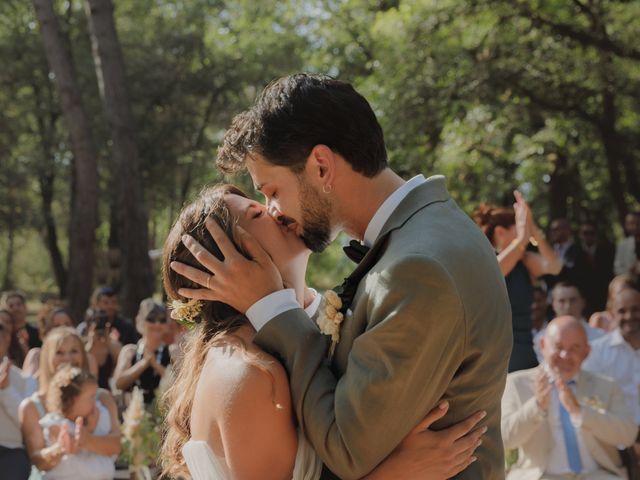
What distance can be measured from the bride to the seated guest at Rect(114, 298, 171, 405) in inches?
184

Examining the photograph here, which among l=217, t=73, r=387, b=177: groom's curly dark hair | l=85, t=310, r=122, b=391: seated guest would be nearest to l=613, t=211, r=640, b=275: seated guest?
l=85, t=310, r=122, b=391: seated guest

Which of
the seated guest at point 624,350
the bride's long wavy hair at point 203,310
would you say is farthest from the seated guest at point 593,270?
the bride's long wavy hair at point 203,310

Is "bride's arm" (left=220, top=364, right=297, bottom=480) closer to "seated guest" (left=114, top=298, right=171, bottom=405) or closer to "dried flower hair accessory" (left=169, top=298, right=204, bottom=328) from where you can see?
"dried flower hair accessory" (left=169, top=298, right=204, bottom=328)

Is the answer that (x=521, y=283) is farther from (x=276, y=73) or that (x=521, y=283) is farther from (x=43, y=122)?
(x=43, y=122)

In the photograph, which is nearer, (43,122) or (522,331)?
(522,331)

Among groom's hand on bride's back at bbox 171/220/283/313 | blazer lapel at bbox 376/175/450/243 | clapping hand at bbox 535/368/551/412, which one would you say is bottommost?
clapping hand at bbox 535/368/551/412

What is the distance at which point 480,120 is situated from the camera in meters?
14.0

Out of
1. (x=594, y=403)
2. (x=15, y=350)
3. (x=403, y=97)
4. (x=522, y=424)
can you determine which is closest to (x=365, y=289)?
(x=522, y=424)

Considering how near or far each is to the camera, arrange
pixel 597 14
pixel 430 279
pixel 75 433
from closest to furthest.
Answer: pixel 430 279
pixel 75 433
pixel 597 14

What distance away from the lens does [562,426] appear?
5.73 metres

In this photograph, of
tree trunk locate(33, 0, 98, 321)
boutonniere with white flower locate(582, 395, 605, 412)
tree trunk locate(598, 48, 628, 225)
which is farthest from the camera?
tree trunk locate(33, 0, 98, 321)

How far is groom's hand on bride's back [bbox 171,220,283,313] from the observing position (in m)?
2.71

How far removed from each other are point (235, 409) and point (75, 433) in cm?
398

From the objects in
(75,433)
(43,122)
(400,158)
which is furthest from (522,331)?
(43,122)
